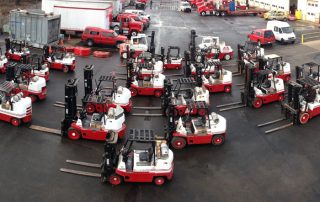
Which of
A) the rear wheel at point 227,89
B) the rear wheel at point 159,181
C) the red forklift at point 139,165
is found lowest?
the rear wheel at point 159,181

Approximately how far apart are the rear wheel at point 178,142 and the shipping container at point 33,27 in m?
21.5

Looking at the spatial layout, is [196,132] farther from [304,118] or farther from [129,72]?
[129,72]

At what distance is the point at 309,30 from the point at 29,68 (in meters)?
34.5

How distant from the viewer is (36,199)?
41.1ft

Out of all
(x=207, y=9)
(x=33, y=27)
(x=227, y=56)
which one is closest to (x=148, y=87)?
(x=227, y=56)

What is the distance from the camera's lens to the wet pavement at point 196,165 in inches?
511

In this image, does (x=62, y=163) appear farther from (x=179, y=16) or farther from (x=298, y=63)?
(x=179, y=16)

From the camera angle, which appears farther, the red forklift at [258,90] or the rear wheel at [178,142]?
the red forklift at [258,90]

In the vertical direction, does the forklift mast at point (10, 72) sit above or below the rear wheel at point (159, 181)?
above

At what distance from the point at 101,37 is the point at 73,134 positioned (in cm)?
2031

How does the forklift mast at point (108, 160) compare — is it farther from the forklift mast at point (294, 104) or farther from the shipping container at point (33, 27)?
the shipping container at point (33, 27)

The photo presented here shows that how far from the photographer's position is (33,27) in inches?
1328

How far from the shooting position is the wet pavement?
13.0 meters

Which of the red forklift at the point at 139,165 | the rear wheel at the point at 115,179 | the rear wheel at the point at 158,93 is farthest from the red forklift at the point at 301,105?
the rear wheel at the point at 115,179
